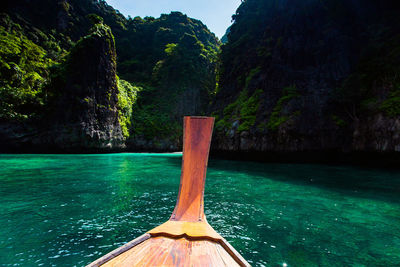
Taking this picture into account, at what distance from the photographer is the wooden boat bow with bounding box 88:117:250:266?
1818mm

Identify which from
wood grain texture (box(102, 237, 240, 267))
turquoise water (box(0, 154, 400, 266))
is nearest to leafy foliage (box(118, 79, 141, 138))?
turquoise water (box(0, 154, 400, 266))

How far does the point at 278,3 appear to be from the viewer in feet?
82.5

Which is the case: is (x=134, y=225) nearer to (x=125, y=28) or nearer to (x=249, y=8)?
(x=249, y=8)

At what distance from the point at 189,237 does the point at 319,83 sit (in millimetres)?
22579

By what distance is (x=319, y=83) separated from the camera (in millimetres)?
19516

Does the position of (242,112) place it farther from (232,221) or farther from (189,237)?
(189,237)

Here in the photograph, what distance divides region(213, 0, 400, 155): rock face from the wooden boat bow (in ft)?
54.1

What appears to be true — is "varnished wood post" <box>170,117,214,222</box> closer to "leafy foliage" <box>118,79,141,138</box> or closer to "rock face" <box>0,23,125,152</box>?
"rock face" <box>0,23,125,152</box>

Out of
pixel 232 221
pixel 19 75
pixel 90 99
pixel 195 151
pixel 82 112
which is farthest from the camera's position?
pixel 90 99

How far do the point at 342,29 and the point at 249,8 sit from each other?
1600cm

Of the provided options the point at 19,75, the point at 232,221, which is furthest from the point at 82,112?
the point at 232,221

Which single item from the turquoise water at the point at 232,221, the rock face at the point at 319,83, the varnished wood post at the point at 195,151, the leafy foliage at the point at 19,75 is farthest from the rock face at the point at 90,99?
the varnished wood post at the point at 195,151

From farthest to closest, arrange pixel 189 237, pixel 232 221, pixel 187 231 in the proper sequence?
pixel 232 221, pixel 187 231, pixel 189 237

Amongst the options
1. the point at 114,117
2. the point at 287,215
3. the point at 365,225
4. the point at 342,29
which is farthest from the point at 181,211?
the point at 114,117
